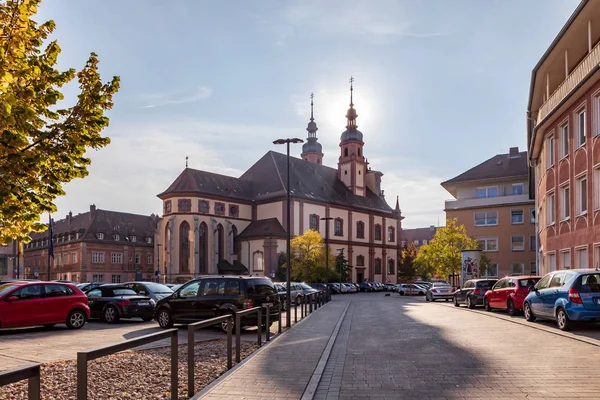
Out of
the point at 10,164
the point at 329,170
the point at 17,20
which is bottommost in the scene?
the point at 10,164

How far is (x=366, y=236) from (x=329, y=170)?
13.2m

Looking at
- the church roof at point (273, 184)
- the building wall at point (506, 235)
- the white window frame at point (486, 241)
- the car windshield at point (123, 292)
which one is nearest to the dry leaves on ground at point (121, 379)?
the car windshield at point (123, 292)

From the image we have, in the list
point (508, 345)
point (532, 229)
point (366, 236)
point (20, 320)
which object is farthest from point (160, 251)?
point (508, 345)

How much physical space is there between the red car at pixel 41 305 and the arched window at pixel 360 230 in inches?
3025

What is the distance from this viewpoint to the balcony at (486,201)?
61.0 meters

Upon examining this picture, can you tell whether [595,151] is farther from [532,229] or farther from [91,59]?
[532,229]

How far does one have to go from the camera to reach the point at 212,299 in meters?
16.7

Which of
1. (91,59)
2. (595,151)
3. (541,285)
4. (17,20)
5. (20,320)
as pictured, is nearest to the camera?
(17,20)

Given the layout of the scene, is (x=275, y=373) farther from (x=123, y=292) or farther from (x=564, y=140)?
(x=564, y=140)

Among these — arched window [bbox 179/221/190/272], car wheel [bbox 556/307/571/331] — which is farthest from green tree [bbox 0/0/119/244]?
arched window [bbox 179/221/190/272]

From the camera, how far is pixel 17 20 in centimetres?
699

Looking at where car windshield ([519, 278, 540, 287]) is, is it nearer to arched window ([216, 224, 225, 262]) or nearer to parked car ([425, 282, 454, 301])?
parked car ([425, 282, 454, 301])

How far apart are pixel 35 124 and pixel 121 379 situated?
4.04 metres

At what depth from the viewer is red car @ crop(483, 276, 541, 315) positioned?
867 inches
